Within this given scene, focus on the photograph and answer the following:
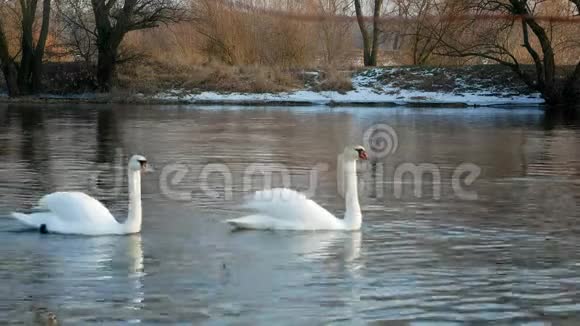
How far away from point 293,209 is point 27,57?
1262 inches

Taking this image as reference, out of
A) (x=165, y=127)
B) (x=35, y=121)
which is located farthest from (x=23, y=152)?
(x=35, y=121)

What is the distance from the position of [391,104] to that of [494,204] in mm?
25667

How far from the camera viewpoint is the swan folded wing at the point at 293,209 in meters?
11.0

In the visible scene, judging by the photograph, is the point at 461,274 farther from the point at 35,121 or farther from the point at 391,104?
the point at 391,104

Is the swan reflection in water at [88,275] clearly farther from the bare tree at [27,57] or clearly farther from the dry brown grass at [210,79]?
the bare tree at [27,57]

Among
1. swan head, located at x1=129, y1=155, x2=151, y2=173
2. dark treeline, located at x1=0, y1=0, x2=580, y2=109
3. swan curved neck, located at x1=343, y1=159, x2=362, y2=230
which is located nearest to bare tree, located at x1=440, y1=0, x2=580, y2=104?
dark treeline, located at x1=0, y1=0, x2=580, y2=109

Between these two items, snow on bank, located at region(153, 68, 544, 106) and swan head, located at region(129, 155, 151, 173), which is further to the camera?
snow on bank, located at region(153, 68, 544, 106)

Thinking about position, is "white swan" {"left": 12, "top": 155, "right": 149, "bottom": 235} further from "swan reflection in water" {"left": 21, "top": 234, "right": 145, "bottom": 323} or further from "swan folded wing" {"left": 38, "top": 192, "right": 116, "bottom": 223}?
"swan reflection in water" {"left": 21, "top": 234, "right": 145, "bottom": 323}

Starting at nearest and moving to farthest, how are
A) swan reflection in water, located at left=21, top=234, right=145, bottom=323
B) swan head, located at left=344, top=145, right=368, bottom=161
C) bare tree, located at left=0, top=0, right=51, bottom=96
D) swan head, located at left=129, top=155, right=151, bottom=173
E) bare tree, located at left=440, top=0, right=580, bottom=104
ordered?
swan reflection in water, located at left=21, top=234, right=145, bottom=323
swan head, located at left=129, top=155, right=151, bottom=173
swan head, located at left=344, top=145, right=368, bottom=161
bare tree, located at left=440, top=0, right=580, bottom=104
bare tree, located at left=0, top=0, right=51, bottom=96

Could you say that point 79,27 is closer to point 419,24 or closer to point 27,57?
point 27,57

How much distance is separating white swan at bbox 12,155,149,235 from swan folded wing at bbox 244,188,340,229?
1.38m

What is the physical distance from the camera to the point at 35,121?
92.6 ft

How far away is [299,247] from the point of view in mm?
10227

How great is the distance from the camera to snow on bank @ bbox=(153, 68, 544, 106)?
38812 millimetres
